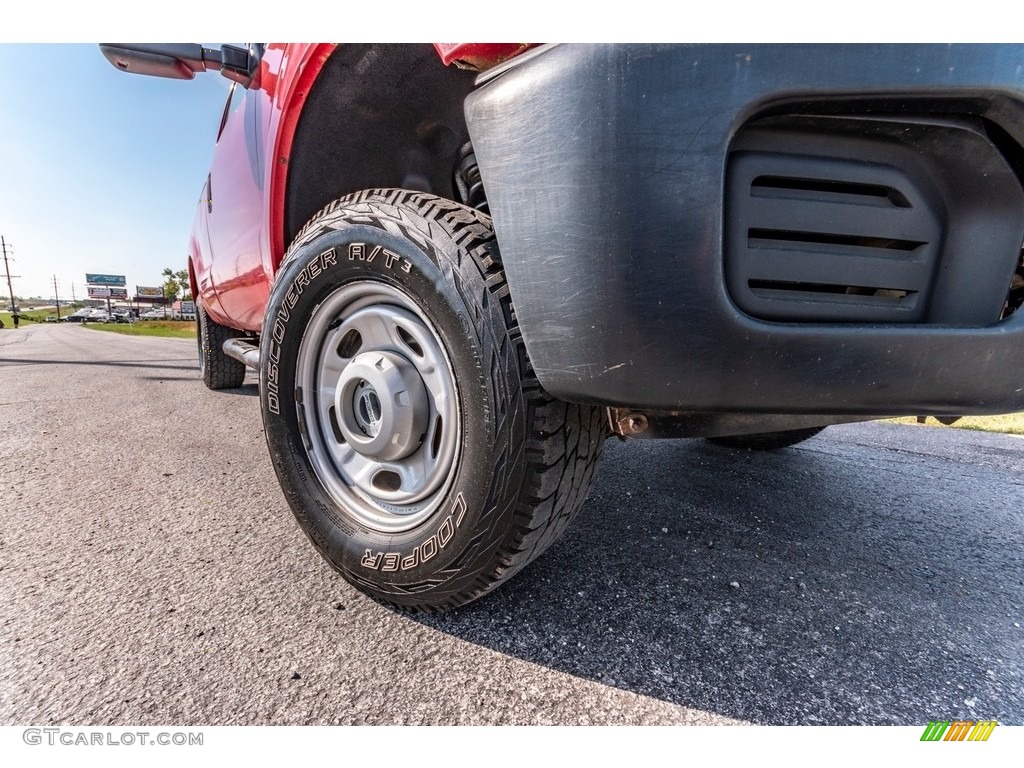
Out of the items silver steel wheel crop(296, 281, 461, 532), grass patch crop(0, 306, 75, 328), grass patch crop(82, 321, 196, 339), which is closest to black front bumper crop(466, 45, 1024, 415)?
silver steel wheel crop(296, 281, 461, 532)

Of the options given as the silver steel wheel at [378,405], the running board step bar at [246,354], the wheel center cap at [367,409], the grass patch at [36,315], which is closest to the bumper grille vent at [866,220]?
the silver steel wheel at [378,405]

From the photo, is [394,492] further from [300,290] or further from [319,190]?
[319,190]

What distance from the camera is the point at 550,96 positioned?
29.9 inches

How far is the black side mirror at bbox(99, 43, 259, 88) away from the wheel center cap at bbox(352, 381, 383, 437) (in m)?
1.06

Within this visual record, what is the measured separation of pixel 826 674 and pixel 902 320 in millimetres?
714

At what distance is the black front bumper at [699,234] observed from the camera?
704 millimetres

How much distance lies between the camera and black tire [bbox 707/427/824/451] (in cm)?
235

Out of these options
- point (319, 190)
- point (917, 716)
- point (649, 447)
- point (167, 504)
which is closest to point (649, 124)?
point (917, 716)

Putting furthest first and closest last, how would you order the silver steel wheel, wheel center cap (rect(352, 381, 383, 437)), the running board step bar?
the running board step bar, wheel center cap (rect(352, 381, 383, 437)), the silver steel wheel

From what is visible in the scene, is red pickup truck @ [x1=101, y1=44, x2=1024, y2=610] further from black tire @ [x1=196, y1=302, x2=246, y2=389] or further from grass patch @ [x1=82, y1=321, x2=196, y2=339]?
grass patch @ [x1=82, y1=321, x2=196, y2=339]

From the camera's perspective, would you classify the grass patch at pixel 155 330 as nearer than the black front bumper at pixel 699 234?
No

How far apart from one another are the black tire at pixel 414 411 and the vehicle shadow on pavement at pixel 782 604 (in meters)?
0.22
